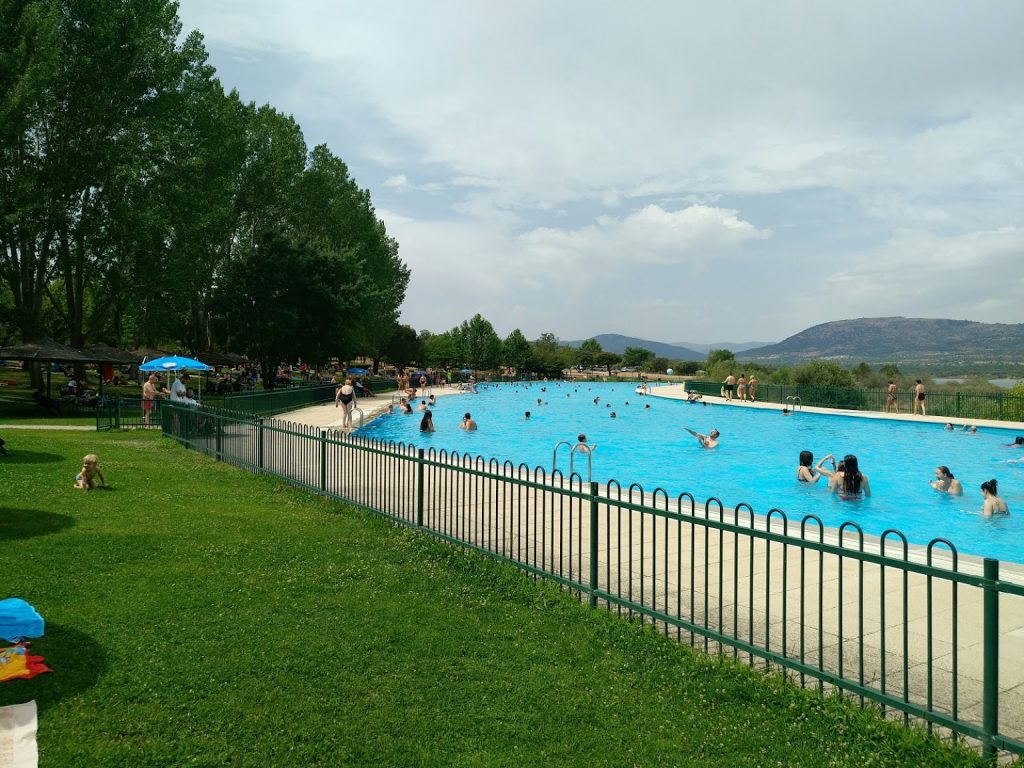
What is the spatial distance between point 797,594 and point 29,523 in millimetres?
9778

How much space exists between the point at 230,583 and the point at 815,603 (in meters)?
6.06

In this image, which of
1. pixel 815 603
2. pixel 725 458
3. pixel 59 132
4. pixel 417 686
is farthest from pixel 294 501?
pixel 59 132

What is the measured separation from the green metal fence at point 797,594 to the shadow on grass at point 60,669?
12.3 ft

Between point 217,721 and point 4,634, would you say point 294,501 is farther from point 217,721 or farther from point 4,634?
point 217,721

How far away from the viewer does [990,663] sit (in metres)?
3.99

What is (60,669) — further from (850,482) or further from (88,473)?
(850,482)

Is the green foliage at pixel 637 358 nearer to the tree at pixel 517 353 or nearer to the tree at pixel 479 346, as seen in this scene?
the tree at pixel 517 353

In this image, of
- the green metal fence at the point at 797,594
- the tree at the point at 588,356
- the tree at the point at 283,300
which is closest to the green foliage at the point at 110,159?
the tree at the point at 283,300

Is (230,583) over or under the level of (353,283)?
under

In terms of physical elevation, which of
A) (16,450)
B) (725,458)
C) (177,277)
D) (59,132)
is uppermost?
(59,132)

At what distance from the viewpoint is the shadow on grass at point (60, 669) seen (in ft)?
15.6

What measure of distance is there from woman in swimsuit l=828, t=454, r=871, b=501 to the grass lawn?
12.0 meters

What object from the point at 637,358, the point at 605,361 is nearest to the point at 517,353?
the point at 605,361

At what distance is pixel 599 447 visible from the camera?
1144 inches
